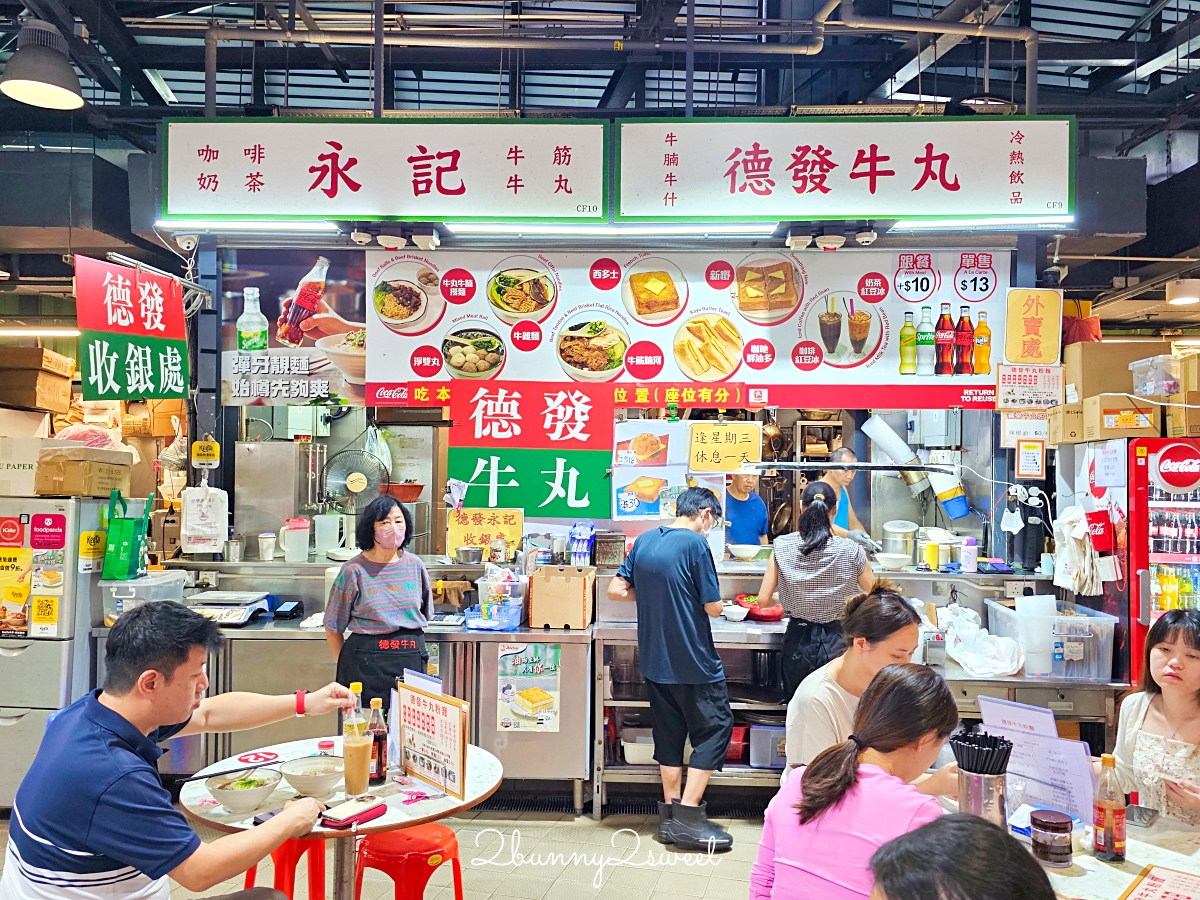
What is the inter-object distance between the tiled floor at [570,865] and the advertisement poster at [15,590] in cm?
110

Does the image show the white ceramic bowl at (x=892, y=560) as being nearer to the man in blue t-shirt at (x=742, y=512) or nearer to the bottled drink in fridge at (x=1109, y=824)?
the man in blue t-shirt at (x=742, y=512)

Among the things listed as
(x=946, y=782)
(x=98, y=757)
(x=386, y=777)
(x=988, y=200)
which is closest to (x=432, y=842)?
(x=386, y=777)

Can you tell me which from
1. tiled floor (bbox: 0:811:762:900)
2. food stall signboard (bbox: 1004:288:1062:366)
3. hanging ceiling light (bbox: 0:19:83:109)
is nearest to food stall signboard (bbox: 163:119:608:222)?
hanging ceiling light (bbox: 0:19:83:109)

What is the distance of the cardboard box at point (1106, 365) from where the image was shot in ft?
16.8

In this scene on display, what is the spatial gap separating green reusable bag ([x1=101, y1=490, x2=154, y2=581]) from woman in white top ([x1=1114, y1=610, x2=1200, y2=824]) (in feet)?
17.3

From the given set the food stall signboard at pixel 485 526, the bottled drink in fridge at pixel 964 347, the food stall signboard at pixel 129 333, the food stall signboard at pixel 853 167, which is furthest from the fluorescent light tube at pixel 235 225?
the bottled drink in fridge at pixel 964 347

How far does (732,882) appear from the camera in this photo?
4.40m

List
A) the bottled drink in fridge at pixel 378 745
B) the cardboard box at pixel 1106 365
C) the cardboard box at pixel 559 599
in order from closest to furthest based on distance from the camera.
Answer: the bottled drink in fridge at pixel 378 745 → the cardboard box at pixel 1106 365 → the cardboard box at pixel 559 599

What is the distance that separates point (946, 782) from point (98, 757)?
2.36 metres

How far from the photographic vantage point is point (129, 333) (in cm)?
504

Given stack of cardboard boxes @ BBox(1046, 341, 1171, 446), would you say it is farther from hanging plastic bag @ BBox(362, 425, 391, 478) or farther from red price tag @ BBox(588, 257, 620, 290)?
hanging plastic bag @ BBox(362, 425, 391, 478)

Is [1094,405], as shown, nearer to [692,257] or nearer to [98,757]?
[692,257]

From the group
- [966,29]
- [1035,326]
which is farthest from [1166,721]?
[966,29]

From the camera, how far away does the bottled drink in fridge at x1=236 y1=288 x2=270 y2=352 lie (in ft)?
19.5
